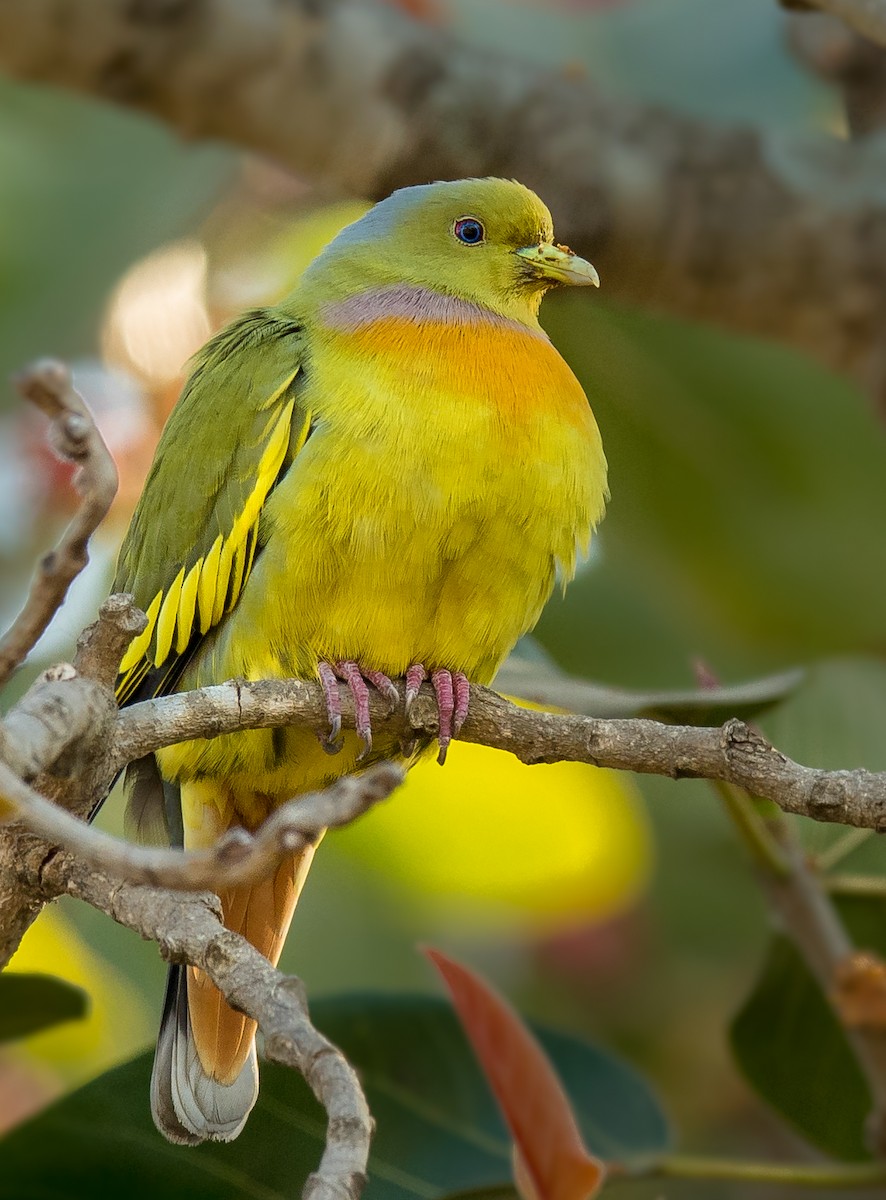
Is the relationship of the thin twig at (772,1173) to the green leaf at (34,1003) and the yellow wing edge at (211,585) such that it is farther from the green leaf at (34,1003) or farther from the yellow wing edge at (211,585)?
the yellow wing edge at (211,585)

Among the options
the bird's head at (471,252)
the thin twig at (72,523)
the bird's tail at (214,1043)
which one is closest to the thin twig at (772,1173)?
the bird's tail at (214,1043)

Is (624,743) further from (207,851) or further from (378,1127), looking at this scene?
(378,1127)

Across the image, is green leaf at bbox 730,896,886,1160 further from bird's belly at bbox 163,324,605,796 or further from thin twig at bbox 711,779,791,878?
bird's belly at bbox 163,324,605,796

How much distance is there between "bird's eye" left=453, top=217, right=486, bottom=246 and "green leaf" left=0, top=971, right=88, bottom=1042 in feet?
3.84

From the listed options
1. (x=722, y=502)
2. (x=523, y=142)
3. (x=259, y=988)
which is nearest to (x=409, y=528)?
(x=259, y=988)

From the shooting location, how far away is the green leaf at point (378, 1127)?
194cm

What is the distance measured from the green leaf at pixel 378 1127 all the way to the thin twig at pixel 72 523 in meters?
1.02

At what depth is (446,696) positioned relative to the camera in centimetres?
194

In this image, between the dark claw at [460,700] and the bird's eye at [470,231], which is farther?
the bird's eye at [470,231]

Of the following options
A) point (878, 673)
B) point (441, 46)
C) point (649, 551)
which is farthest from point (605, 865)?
point (441, 46)

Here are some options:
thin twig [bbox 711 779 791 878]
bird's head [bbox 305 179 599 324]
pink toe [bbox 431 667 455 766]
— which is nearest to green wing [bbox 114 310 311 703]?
bird's head [bbox 305 179 599 324]

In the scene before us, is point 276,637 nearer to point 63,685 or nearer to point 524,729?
point 524,729

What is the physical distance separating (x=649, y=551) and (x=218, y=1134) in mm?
1633

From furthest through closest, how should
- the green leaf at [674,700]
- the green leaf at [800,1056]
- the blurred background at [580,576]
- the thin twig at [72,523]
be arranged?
the blurred background at [580,576], the green leaf at [800,1056], the green leaf at [674,700], the thin twig at [72,523]
